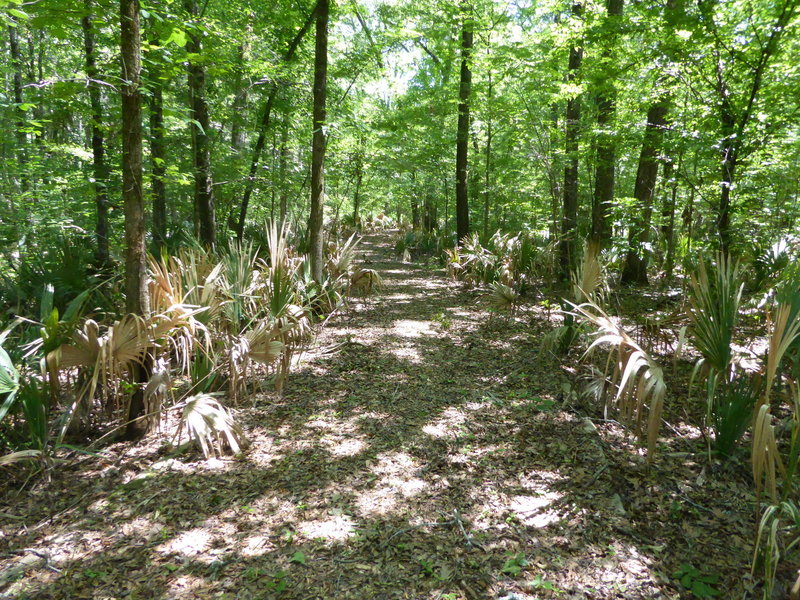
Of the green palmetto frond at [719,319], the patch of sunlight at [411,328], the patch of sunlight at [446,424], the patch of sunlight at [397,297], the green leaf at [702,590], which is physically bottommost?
the green leaf at [702,590]

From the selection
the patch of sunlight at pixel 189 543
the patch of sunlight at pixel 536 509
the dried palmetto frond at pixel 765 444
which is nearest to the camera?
the dried palmetto frond at pixel 765 444

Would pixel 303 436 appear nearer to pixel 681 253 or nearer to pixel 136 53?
pixel 136 53

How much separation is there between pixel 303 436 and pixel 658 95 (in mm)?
5946

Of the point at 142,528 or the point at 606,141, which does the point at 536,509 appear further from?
the point at 606,141

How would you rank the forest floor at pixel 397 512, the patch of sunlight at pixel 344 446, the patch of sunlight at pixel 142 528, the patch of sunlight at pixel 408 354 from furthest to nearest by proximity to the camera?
the patch of sunlight at pixel 408 354, the patch of sunlight at pixel 344 446, the patch of sunlight at pixel 142 528, the forest floor at pixel 397 512

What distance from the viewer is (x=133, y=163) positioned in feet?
10.6

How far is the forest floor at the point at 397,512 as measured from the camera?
2307mm

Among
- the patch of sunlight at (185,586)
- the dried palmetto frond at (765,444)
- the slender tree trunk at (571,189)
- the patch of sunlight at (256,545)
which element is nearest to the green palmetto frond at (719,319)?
the dried palmetto frond at (765,444)

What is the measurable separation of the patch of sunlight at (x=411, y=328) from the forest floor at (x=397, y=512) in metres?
2.21

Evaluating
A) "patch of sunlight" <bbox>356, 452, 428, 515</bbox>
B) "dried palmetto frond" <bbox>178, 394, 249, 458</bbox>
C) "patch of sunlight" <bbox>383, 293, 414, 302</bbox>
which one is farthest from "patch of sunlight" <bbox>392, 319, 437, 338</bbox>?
"dried palmetto frond" <bbox>178, 394, 249, 458</bbox>

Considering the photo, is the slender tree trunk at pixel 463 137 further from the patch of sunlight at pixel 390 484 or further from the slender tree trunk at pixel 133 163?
the slender tree trunk at pixel 133 163

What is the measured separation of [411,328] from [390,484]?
387 centimetres

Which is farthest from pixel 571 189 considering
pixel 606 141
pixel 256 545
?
pixel 256 545

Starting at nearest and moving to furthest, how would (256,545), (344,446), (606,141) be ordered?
(256,545), (344,446), (606,141)
